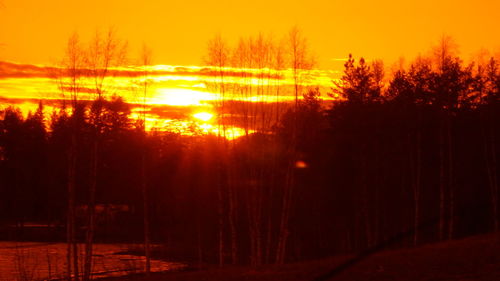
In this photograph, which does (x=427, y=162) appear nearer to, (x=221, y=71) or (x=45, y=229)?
(x=221, y=71)

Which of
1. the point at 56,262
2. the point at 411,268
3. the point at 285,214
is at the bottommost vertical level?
the point at 56,262

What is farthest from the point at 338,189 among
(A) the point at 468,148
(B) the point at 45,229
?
(B) the point at 45,229

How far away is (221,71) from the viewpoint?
1512 inches

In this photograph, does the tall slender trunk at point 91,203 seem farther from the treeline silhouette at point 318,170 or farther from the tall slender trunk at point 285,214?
the tall slender trunk at point 285,214

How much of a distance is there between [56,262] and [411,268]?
2803 centimetres

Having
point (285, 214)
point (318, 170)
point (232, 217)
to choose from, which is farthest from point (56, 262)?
point (318, 170)

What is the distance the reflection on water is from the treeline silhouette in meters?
3.56

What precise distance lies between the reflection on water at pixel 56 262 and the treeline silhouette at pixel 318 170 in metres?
3.56

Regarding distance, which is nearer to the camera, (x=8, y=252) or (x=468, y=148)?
(x=468, y=148)

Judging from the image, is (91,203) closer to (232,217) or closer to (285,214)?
(232,217)

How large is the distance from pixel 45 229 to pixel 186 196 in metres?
24.2

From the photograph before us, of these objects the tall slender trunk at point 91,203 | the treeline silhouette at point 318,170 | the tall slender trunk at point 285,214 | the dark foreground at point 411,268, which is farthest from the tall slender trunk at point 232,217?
the dark foreground at point 411,268

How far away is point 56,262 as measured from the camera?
40438mm

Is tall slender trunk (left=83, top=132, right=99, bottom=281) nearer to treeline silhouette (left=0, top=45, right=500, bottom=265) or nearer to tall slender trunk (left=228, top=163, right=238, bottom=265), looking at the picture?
treeline silhouette (left=0, top=45, right=500, bottom=265)
